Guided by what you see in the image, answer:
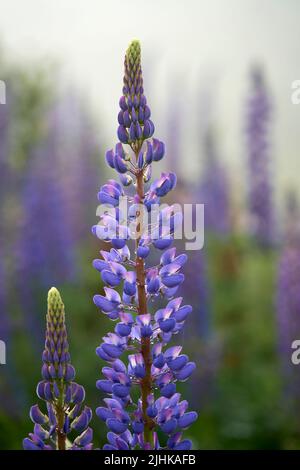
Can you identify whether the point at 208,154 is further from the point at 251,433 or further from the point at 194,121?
the point at 251,433

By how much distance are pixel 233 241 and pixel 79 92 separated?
3022 millimetres

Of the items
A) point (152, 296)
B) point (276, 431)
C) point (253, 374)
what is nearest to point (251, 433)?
point (276, 431)

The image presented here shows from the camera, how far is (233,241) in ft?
29.7

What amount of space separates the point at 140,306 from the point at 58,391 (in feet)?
1.33

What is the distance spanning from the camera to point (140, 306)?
2689mm

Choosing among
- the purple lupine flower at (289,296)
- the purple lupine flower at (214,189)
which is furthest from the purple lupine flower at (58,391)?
the purple lupine flower at (214,189)

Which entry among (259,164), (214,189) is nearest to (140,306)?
(259,164)

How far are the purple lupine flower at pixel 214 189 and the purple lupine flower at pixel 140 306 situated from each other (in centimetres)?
687

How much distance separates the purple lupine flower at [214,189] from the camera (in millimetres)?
9687

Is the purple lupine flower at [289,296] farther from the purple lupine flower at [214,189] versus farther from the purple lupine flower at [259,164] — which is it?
the purple lupine flower at [214,189]

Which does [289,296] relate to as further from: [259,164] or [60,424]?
[60,424]

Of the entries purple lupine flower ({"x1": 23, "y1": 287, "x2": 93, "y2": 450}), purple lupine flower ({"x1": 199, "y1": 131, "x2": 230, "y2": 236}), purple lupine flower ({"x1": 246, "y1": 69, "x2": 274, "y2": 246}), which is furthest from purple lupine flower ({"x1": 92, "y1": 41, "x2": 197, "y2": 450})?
purple lupine flower ({"x1": 199, "y1": 131, "x2": 230, "y2": 236})

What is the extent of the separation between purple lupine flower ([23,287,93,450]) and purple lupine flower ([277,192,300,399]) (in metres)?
3.72
